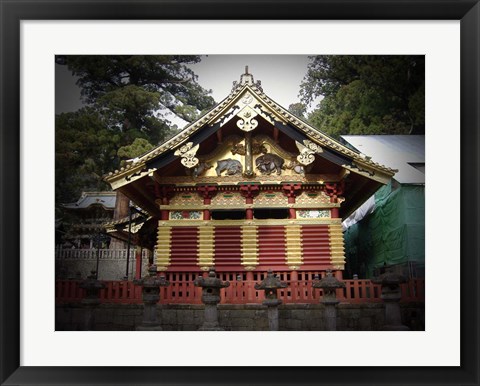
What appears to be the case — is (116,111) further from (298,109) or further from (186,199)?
(298,109)

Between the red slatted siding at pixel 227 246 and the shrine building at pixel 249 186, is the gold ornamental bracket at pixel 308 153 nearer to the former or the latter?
the shrine building at pixel 249 186

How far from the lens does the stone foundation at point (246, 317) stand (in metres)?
10.4

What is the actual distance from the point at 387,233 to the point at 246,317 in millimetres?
6387

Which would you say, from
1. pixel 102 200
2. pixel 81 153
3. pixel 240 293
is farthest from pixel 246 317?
pixel 102 200

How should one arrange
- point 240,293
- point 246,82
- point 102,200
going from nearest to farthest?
1. point 240,293
2. point 246,82
3. point 102,200

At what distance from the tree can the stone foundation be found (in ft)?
14.0

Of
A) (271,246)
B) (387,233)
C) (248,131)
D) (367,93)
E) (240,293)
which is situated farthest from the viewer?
(387,233)

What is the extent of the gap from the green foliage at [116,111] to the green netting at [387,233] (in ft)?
20.6

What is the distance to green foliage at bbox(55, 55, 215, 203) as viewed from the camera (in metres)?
9.39

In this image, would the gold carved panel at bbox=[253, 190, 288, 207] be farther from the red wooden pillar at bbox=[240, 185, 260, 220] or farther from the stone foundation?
the stone foundation

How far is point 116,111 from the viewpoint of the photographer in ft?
43.9

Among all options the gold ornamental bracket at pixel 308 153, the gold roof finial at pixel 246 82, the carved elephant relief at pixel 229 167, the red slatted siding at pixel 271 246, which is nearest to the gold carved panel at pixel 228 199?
the carved elephant relief at pixel 229 167
